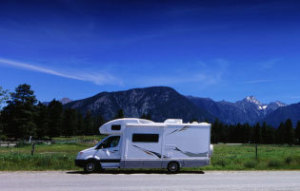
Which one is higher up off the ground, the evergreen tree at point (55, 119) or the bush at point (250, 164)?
the evergreen tree at point (55, 119)

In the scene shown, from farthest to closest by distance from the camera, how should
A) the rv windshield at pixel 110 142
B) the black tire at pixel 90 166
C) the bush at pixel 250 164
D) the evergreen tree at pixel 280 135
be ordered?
the evergreen tree at pixel 280 135 < the bush at pixel 250 164 < the rv windshield at pixel 110 142 < the black tire at pixel 90 166

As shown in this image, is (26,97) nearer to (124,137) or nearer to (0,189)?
(124,137)

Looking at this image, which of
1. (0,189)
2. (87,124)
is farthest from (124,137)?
(87,124)

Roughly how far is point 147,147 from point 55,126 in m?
71.8

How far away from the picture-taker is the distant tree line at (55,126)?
63562 mm

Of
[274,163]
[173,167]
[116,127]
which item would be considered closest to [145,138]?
[116,127]

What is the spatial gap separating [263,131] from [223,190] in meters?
121

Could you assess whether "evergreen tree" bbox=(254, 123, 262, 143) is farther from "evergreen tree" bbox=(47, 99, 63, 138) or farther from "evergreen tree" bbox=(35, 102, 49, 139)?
"evergreen tree" bbox=(35, 102, 49, 139)

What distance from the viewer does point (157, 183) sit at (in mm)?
12922

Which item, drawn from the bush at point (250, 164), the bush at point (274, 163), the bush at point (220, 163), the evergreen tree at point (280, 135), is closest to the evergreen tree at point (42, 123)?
the bush at point (220, 163)

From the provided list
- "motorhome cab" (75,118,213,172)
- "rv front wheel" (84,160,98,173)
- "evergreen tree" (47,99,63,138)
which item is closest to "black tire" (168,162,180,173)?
"motorhome cab" (75,118,213,172)

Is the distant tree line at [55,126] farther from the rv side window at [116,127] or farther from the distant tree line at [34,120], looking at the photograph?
the rv side window at [116,127]

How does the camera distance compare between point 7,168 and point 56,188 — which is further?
point 7,168

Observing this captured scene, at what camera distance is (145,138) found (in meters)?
17.4
